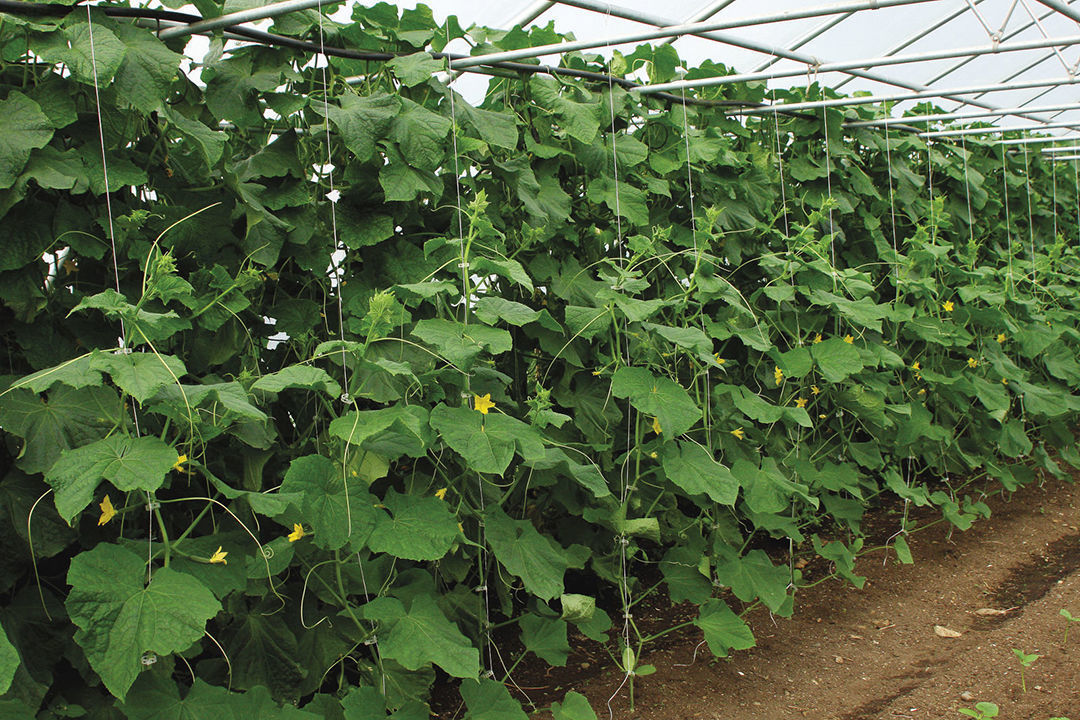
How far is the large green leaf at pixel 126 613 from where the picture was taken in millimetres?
1739

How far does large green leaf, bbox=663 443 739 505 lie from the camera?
9.19ft

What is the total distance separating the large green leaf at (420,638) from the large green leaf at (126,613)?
1.70ft

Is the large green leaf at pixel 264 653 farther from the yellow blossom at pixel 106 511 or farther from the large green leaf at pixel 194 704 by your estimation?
the yellow blossom at pixel 106 511

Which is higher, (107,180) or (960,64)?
(960,64)

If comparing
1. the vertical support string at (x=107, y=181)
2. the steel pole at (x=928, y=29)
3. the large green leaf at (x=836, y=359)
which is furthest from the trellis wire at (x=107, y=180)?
the steel pole at (x=928, y=29)

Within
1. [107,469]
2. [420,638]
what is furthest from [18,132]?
[420,638]

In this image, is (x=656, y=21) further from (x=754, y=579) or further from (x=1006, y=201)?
(x=1006, y=201)

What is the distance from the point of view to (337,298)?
2.76 m

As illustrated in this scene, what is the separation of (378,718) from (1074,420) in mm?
6198

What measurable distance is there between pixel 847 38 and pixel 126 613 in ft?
17.2

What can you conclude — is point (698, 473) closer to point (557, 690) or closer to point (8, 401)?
point (557, 690)

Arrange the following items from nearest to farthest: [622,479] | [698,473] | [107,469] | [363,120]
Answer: [107,469] < [363,120] < [698,473] < [622,479]

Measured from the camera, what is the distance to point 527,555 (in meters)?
2.59

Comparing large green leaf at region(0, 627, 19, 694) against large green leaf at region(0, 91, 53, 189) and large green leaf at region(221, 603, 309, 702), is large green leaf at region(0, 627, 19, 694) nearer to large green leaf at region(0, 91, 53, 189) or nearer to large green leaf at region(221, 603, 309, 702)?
large green leaf at region(221, 603, 309, 702)
